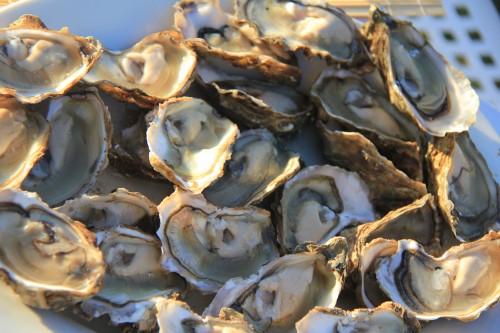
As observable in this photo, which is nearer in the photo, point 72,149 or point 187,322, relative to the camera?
point 187,322

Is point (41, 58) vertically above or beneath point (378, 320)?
above

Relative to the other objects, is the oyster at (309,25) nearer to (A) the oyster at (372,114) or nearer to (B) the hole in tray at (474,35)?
(A) the oyster at (372,114)

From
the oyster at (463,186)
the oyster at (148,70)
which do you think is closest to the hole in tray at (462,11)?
the oyster at (463,186)

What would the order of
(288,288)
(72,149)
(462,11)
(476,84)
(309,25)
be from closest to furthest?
1. (288,288)
2. (72,149)
3. (309,25)
4. (476,84)
5. (462,11)

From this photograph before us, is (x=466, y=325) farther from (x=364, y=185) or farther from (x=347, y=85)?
(x=347, y=85)

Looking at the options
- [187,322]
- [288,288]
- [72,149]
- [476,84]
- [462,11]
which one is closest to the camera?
[187,322]

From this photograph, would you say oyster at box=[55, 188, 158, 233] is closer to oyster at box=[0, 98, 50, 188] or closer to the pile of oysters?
the pile of oysters

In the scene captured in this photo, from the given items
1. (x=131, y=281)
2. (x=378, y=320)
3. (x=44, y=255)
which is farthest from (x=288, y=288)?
(x=44, y=255)

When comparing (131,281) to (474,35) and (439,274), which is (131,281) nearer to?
(439,274)
